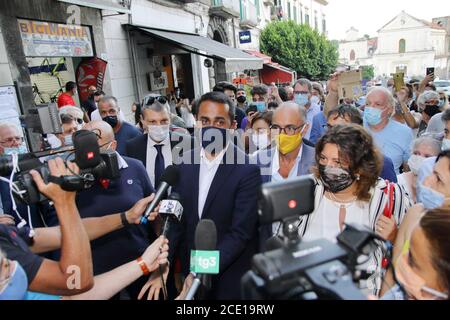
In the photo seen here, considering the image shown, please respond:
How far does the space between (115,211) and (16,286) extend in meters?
1.04

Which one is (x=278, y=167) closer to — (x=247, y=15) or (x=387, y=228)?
(x=387, y=228)

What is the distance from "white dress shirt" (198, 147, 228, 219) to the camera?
2149 millimetres

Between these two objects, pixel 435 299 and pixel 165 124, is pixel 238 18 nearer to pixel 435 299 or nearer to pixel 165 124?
pixel 165 124

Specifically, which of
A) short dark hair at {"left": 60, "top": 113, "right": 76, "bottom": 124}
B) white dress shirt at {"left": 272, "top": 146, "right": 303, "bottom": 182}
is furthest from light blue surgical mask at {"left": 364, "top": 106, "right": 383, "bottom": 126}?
short dark hair at {"left": 60, "top": 113, "right": 76, "bottom": 124}

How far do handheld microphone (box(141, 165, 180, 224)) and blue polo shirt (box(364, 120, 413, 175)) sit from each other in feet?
7.25

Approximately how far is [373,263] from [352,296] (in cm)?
119

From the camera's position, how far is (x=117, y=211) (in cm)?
236

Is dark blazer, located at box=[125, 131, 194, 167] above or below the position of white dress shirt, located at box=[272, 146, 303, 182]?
above

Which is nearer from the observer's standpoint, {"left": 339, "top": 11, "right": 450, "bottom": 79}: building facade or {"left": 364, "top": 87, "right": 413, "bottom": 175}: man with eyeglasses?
{"left": 364, "top": 87, "right": 413, "bottom": 175}: man with eyeglasses

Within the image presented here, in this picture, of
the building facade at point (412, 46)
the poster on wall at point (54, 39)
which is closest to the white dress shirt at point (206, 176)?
the poster on wall at point (54, 39)

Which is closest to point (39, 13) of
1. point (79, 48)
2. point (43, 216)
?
point (79, 48)

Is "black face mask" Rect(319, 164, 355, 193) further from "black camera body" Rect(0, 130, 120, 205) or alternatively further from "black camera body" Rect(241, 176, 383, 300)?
"black camera body" Rect(0, 130, 120, 205)

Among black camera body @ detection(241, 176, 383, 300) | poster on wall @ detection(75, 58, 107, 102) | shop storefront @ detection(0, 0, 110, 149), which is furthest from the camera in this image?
poster on wall @ detection(75, 58, 107, 102)
